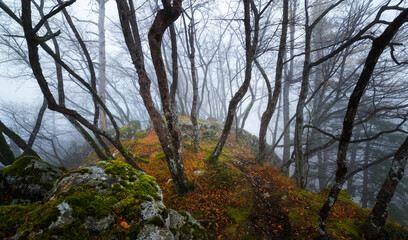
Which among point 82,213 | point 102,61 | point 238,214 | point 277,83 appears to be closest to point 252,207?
point 238,214

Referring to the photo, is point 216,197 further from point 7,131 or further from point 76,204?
point 7,131

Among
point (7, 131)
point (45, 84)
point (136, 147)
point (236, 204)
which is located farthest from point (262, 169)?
point (7, 131)

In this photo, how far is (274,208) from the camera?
3963mm

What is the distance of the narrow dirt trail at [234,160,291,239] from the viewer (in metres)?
3.23

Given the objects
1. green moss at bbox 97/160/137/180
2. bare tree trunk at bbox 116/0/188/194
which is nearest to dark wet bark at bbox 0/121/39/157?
green moss at bbox 97/160/137/180

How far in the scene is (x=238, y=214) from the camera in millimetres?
3619

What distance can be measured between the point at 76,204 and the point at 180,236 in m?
1.55

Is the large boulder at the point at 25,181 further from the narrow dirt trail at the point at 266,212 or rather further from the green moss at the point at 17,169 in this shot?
the narrow dirt trail at the point at 266,212

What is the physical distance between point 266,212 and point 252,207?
0.36 meters

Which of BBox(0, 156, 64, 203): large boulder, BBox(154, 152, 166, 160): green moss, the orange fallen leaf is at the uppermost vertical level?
BBox(154, 152, 166, 160): green moss

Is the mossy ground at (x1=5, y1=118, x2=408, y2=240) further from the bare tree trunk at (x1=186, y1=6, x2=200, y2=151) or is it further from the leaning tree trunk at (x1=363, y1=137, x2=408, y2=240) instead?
the bare tree trunk at (x1=186, y1=6, x2=200, y2=151)

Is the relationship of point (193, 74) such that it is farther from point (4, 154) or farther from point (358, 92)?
point (4, 154)

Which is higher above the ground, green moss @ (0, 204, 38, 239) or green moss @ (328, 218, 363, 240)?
green moss @ (328, 218, 363, 240)

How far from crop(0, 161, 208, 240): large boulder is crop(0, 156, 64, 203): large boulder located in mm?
1506
